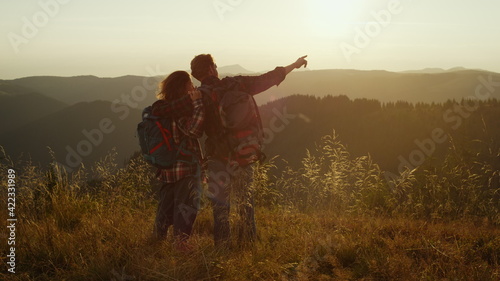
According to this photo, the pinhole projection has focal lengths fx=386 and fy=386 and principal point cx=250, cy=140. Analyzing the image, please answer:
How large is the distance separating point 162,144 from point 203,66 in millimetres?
942

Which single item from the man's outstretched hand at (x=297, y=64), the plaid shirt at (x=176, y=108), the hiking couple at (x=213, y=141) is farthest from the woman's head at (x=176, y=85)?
the man's outstretched hand at (x=297, y=64)

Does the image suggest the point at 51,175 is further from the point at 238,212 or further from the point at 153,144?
the point at 238,212

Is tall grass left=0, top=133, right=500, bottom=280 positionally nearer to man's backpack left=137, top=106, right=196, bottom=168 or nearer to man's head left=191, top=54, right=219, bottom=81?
man's backpack left=137, top=106, right=196, bottom=168

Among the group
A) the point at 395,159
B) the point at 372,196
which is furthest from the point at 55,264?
the point at 395,159

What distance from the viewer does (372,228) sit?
5.21 meters

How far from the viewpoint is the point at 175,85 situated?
4078 millimetres

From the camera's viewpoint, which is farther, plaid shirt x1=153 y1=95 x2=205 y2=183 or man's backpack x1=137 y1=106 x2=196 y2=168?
man's backpack x1=137 y1=106 x2=196 y2=168

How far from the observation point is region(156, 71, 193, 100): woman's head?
13.4ft

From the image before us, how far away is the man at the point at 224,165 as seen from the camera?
407 centimetres

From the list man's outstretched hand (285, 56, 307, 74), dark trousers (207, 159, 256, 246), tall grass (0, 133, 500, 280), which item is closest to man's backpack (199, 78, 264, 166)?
dark trousers (207, 159, 256, 246)

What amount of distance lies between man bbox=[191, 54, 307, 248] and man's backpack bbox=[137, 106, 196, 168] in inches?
11.3

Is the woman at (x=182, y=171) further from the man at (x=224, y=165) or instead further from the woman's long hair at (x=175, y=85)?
the man at (x=224, y=165)

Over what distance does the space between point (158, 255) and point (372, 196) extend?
153 inches

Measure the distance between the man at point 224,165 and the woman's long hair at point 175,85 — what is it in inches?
6.7
